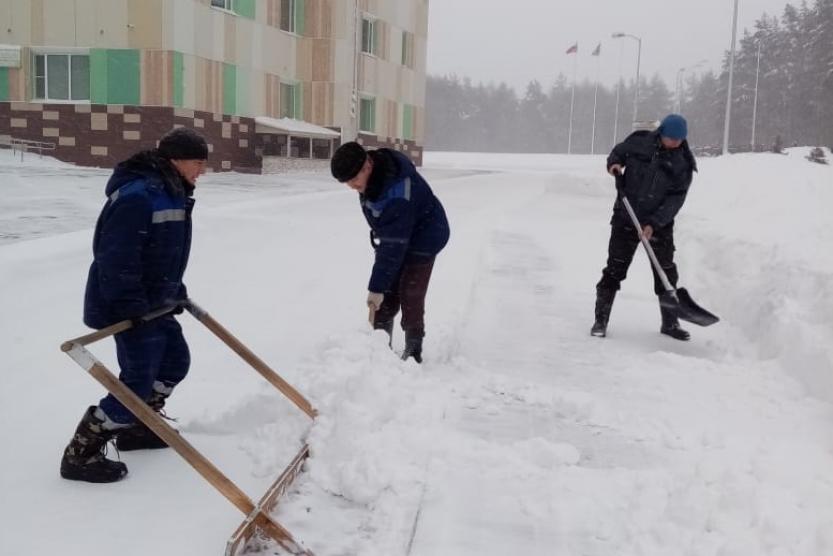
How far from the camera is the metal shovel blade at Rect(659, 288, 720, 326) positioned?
5.82 m

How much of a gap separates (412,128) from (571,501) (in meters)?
32.2

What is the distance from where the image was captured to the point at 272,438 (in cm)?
363

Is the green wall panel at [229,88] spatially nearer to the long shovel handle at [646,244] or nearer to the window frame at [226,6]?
the window frame at [226,6]

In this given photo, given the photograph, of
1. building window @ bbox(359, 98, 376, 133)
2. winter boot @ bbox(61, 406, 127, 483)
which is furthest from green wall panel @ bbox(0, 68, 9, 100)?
winter boot @ bbox(61, 406, 127, 483)

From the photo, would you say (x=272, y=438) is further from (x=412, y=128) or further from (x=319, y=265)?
(x=412, y=128)

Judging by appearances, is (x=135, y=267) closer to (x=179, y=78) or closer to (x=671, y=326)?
(x=671, y=326)

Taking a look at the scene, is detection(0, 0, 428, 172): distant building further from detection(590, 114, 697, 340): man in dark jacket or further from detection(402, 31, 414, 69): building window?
detection(590, 114, 697, 340): man in dark jacket

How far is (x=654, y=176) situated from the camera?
238 inches

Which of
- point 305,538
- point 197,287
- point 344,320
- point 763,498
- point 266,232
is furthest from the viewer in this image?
point 266,232

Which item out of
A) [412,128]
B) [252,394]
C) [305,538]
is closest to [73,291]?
[252,394]

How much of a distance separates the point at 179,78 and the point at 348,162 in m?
18.9

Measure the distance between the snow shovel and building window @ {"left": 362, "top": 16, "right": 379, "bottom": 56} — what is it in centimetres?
2518

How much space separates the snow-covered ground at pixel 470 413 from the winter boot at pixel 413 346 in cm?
11

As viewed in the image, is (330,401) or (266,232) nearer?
(330,401)
